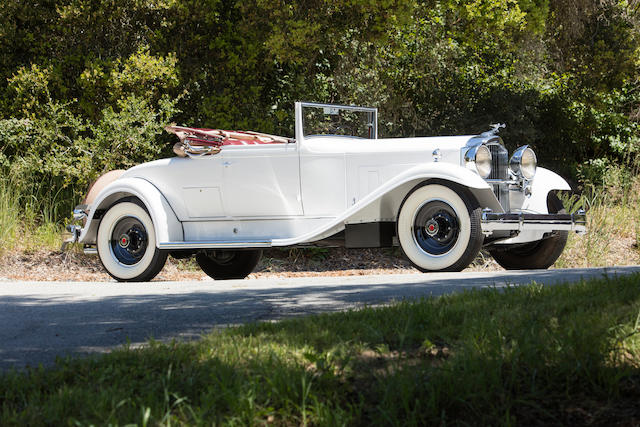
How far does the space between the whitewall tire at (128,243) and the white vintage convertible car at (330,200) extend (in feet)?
0.03

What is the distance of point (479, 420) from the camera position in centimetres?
281

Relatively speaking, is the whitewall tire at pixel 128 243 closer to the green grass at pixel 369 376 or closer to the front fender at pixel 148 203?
the front fender at pixel 148 203

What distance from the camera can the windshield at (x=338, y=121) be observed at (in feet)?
26.9

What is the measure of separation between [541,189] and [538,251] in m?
0.69

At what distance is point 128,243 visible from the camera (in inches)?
332

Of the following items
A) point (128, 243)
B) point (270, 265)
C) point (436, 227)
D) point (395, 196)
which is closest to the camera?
point (436, 227)

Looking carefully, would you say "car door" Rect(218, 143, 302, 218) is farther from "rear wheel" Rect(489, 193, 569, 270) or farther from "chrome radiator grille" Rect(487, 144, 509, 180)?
"rear wheel" Rect(489, 193, 569, 270)

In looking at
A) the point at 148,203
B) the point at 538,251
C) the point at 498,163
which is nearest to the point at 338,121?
the point at 498,163

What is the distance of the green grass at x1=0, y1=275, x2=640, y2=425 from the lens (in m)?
2.82

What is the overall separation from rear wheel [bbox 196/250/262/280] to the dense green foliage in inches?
146

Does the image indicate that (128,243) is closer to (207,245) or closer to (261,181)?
(207,245)

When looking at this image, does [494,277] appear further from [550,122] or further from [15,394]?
[550,122]

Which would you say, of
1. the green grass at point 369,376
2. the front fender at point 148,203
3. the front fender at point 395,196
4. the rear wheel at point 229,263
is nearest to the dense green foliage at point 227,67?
the rear wheel at point 229,263

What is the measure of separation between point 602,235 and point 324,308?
24.0 ft
